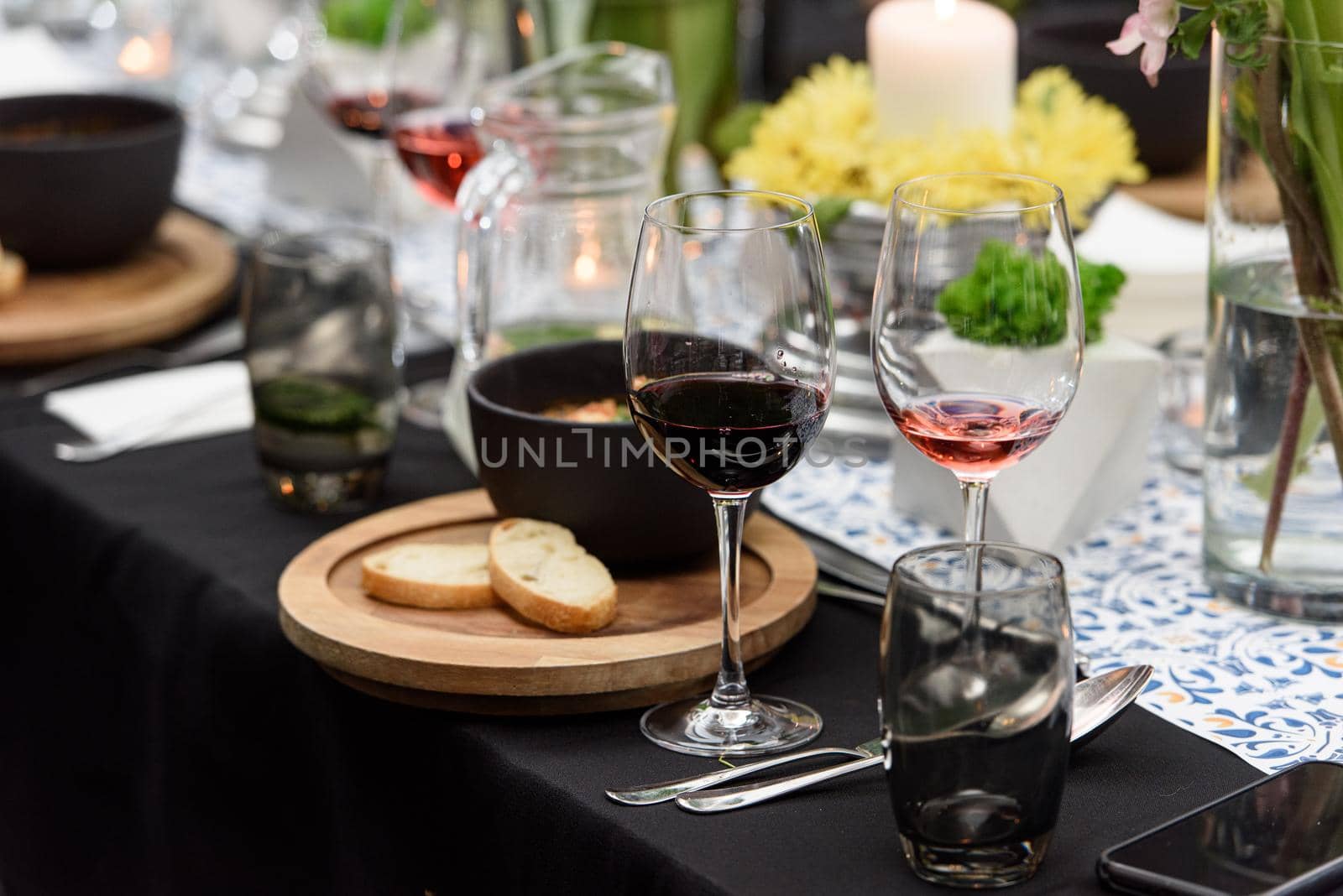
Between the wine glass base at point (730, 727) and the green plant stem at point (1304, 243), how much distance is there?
0.36 metres

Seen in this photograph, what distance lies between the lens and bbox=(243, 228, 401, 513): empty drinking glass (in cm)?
116

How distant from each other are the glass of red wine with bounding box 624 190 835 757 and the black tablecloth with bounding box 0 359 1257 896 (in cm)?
8

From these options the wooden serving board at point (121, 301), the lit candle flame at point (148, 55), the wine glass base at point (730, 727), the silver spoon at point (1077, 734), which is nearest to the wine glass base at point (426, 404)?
the wooden serving board at point (121, 301)

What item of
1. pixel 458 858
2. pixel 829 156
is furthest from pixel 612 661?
pixel 829 156

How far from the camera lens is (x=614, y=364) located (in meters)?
1.10

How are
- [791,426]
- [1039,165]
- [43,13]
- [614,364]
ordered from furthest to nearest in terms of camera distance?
[43,13], [1039,165], [614,364], [791,426]

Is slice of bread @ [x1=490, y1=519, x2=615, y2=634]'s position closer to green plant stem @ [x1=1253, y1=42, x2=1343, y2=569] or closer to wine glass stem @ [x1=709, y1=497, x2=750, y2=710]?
wine glass stem @ [x1=709, y1=497, x2=750, y2=710]

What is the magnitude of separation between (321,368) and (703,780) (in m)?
0.52

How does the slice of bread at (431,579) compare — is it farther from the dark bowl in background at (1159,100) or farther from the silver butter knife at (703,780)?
the dark bowl in background at (1159,100)

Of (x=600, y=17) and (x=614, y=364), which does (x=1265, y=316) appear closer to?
(x=614, y=364)

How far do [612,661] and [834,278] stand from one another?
0.54 metres

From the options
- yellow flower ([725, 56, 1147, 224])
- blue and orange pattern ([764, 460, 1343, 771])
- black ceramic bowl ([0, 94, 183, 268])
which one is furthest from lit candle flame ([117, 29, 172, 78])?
blue and orange pattern ([764, 460, 1343, 771])

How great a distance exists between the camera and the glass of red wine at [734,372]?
0.81m

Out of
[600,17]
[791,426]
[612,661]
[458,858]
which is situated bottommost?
[458,858]
